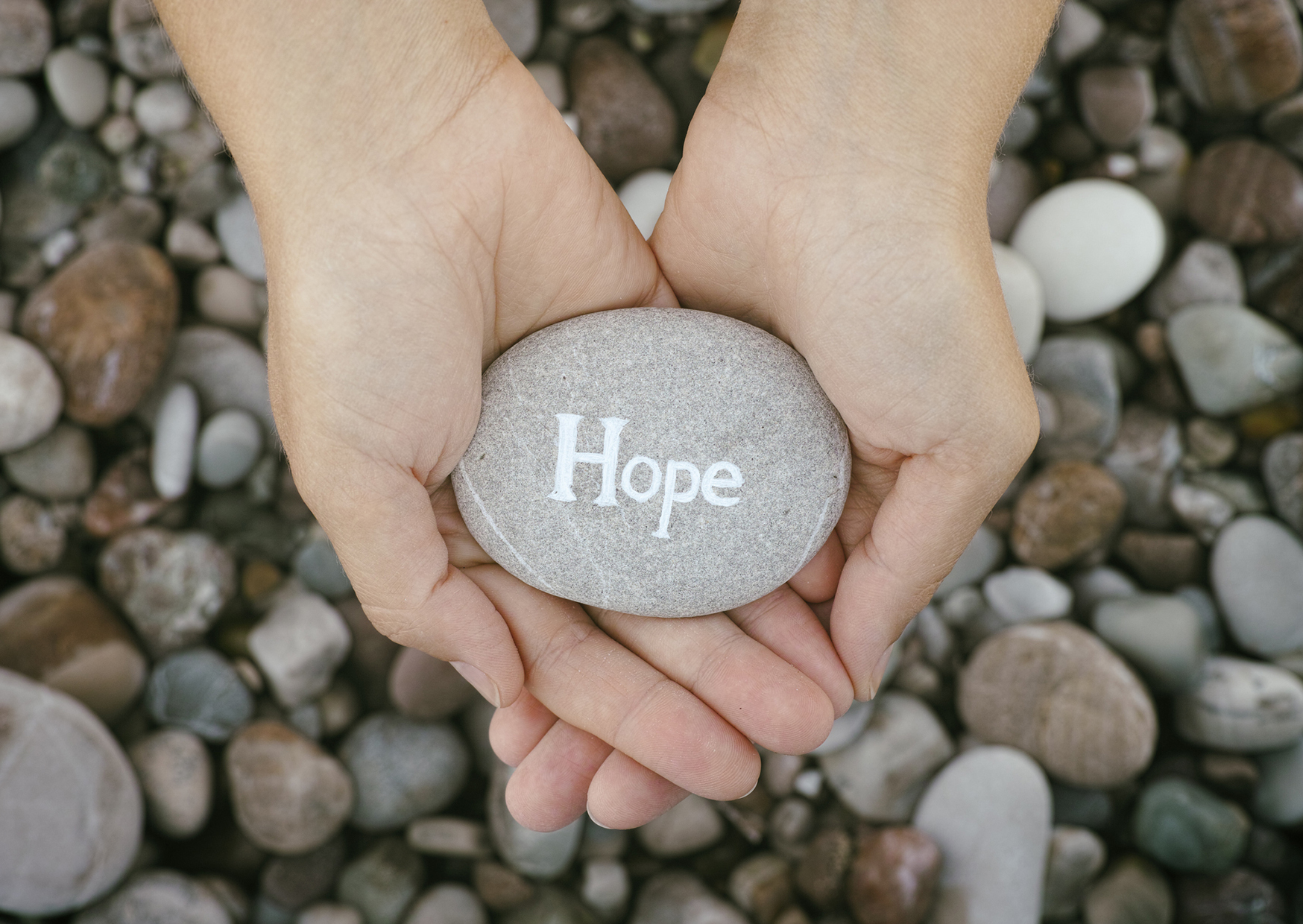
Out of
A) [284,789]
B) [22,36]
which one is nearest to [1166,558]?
[284,789]

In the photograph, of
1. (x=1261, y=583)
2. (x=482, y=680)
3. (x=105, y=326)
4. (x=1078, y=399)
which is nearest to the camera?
(x=482, y=680)

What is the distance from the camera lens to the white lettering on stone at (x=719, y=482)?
1.45 metres

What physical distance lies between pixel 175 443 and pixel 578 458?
119 centimetres

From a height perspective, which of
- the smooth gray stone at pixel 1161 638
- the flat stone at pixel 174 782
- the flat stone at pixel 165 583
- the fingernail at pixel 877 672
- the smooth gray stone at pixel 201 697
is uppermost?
the fingernail at pixel 877 672

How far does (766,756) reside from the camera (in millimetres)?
2141

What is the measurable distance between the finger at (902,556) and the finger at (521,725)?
0.53 m

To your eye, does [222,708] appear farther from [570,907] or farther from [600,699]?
[600,699]

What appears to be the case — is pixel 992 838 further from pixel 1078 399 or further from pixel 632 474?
pixel 632 474

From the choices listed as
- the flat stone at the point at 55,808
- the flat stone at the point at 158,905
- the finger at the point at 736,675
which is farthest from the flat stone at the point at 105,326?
the finger at the point at 736,675

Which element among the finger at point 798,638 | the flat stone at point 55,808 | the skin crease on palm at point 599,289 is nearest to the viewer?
the skin crease on palm at point 599,289

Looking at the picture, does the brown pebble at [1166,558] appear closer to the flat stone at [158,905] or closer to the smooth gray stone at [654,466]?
the smooth gray stone at [654,466]

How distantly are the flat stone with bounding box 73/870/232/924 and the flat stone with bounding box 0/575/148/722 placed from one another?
1.22ft

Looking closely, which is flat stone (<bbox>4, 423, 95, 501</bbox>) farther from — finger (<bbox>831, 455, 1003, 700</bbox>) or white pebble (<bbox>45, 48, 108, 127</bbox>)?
finger (<bbox>831, 455, 1003, 700</bbox>)

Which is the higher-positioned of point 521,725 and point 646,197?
point 646,197
